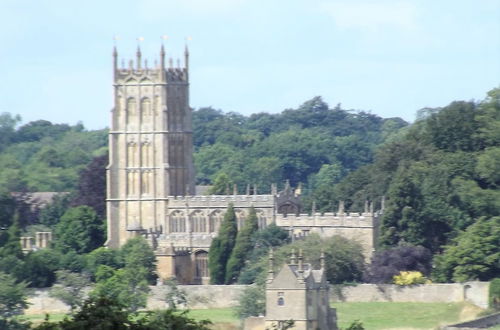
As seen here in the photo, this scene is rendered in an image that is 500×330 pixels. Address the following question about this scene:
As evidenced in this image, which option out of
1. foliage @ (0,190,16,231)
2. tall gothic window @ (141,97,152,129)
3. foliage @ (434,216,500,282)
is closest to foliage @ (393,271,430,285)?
foliage @ (434,216,500,282)

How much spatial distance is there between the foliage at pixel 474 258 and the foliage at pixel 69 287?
36.1 feet

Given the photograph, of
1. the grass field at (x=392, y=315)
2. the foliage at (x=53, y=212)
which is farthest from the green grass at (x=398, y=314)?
the foliage at (x=53, y=212)

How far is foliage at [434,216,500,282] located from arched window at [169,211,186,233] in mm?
14183

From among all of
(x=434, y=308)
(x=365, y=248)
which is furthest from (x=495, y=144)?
(x=434, y=308)

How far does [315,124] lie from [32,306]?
80.4 meters

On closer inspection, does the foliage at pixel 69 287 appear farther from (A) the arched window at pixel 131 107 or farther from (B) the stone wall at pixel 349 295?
(A) the arched window at pixel 131 107

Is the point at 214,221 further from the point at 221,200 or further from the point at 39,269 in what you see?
the point at 39,269

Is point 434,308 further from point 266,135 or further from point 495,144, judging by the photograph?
point 266,135

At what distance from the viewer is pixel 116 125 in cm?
9850

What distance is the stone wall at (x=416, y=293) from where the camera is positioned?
8106 centimetres

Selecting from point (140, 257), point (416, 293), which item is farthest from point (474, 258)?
point (140, 257)

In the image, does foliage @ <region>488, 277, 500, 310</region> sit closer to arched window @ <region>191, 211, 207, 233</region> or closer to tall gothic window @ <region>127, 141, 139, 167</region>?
arched window @ <region>191, 211, 207, 233</region>

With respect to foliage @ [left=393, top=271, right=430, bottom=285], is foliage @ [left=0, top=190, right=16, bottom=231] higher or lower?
higher

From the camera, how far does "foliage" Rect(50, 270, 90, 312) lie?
8450cm
